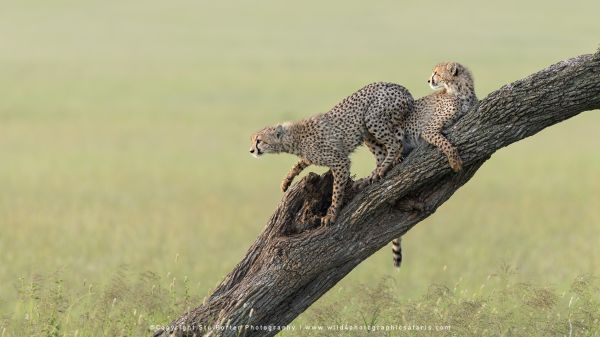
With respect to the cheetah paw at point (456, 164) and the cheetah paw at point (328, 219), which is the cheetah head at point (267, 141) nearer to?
the cheetah paw at point (328, 219)

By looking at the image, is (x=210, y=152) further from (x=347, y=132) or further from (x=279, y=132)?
(x=347, y=132)

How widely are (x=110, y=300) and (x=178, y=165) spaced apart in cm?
1762

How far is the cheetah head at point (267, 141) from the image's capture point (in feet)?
27.2

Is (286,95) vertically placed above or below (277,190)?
above

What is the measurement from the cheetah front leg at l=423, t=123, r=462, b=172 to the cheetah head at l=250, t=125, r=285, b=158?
3.76 ft

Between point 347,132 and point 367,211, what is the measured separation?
2.48 ft

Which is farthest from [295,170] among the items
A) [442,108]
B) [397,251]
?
[442,108]

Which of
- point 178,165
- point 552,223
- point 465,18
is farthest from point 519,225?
point 465,18

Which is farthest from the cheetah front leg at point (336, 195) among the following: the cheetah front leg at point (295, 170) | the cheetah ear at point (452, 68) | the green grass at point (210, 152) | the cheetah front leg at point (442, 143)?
the cheetah ear at point (452, 68)

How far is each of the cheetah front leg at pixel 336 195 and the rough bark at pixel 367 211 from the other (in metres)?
0.05

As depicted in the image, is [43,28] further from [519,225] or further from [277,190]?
[519,225]

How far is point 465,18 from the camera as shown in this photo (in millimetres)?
62750

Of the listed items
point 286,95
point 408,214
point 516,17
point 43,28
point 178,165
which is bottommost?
point 408,214

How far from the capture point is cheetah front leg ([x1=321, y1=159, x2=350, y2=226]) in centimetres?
785
